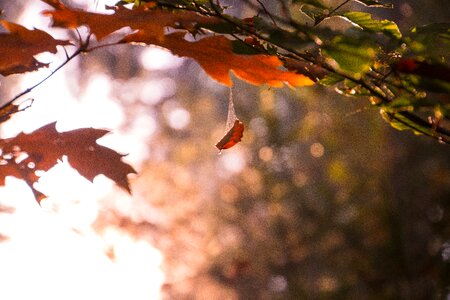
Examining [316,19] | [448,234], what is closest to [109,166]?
[316,19]

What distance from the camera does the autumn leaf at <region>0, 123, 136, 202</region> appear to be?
882mm

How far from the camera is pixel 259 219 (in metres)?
4.61

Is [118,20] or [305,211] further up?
[118,20]

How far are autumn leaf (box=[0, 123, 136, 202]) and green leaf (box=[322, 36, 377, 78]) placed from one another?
1.43 ft

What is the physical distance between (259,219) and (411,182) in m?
1.42

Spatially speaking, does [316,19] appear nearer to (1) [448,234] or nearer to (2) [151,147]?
(1) [448,234]

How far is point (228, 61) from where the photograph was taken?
76 cm

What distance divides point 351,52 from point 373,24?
16 cm

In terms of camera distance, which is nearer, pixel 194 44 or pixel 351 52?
pixel 351 52

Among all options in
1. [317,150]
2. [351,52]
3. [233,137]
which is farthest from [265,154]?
[351,52]

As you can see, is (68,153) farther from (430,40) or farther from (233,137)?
(430,40)

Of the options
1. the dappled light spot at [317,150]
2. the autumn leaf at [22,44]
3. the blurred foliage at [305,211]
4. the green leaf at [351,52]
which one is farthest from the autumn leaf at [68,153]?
the dappled light spot at [317,150]

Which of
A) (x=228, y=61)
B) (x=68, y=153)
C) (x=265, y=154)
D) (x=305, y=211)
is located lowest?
(x=305, y=211)

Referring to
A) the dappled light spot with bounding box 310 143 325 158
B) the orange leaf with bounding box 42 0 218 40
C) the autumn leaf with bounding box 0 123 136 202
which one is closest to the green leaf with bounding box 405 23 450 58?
the orange leaf with bounding box 42 0 218 40
